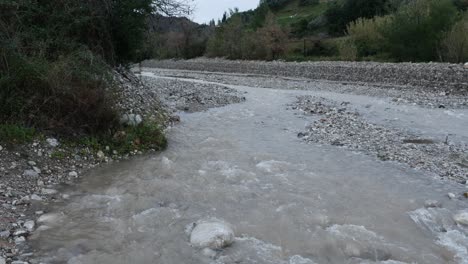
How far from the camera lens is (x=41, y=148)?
24.2ft

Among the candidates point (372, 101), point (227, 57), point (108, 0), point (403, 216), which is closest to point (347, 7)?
point (227, 57)

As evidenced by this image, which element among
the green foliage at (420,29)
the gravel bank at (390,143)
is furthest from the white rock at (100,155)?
the green foliage at (420,29)

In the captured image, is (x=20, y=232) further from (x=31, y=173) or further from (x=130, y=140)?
(x=130, y=140)

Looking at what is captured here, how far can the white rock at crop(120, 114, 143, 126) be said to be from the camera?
932 cm

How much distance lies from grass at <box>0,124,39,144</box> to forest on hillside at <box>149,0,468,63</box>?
8949 millimetres

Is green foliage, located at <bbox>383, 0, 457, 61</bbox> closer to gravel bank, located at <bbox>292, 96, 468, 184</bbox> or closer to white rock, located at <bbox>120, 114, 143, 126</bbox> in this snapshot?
gravel bank, located at <bbox>292, 96, 468, 184</bbox>

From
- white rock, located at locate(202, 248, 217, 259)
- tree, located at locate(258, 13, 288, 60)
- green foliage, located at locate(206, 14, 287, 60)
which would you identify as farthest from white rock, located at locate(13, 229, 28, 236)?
green foliage, located at locate(206, 14, 287, 60)

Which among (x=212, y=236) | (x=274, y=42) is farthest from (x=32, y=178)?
(x=274, y=42)

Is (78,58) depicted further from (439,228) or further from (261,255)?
(439,228)

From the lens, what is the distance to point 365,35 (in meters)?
34.0

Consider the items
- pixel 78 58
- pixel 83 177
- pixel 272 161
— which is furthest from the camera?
pixel 78 58

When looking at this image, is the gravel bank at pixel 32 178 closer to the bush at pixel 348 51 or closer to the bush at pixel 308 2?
the bush at pixel 348 51

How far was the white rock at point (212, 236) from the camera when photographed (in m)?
4.97

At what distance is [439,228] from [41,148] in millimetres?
6611
